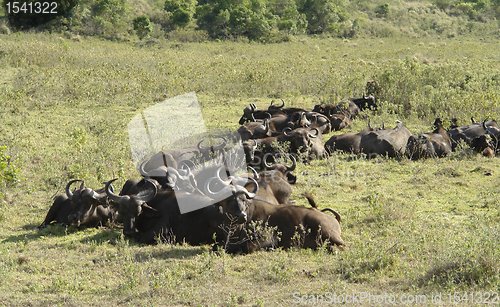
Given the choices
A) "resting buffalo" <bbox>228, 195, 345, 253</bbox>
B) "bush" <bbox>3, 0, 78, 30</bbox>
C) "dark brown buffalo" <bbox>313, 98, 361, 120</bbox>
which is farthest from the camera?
"bush" <bbox>3, 0, 78, 30</bbox>

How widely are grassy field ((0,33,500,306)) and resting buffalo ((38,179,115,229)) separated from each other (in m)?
0.26

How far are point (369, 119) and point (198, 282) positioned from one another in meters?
11.0

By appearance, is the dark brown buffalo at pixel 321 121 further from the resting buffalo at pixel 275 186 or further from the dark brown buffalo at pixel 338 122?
the resting buffalo at pixel 275 186

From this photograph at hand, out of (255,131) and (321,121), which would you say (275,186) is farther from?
(321,121)

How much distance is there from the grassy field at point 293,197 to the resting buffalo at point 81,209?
0.26 m

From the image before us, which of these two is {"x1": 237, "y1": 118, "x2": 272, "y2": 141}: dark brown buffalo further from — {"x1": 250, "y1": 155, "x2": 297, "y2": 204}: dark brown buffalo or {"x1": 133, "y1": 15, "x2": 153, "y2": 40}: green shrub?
{"x1": 133, "y1": 15, "x2": 153, "y2": 40}: green shrub

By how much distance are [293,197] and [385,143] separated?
385cm

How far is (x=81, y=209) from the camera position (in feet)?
27.4

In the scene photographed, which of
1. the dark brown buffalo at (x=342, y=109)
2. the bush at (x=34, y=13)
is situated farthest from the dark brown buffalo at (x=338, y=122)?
the bush at (x=34, y=13)

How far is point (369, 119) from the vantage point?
1590 centimetres

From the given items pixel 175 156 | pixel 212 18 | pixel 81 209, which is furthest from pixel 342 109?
pixel 212 18

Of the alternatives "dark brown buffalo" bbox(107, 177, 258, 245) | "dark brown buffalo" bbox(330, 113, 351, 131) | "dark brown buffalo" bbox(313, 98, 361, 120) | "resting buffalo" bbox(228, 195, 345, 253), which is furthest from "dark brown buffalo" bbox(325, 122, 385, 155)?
"resting buffalo" bbox(228, 195, 345, 253)

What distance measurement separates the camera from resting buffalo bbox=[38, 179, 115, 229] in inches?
329

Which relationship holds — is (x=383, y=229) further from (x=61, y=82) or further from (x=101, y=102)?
(x=61, y=82)
